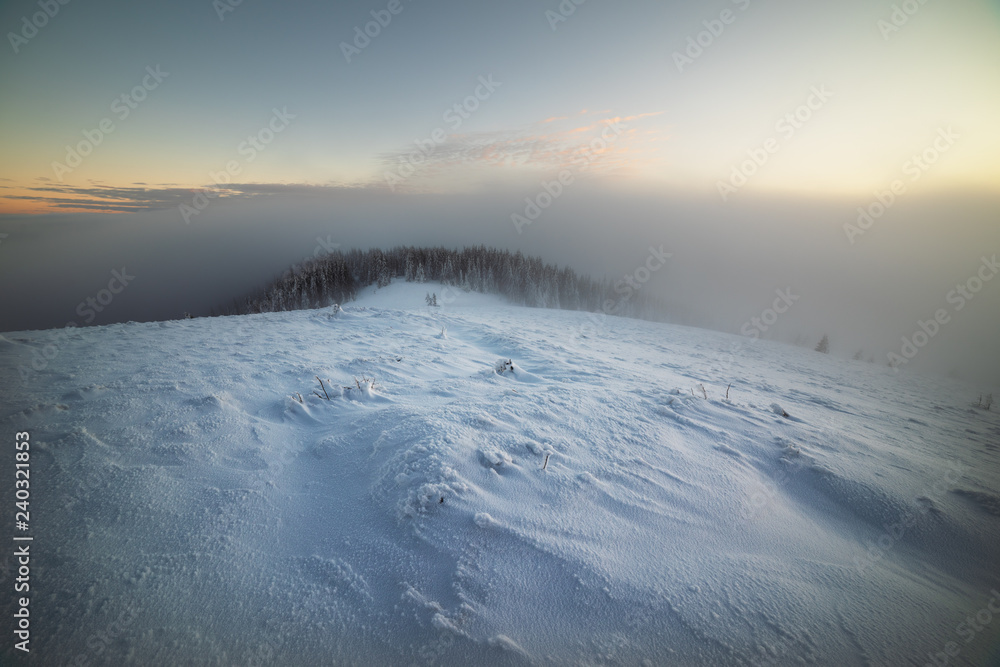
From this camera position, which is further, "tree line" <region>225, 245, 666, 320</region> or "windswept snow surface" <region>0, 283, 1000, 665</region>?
"tree line" <region>225, 245, 666, 320</region>

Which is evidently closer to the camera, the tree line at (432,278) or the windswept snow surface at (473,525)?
the windswept snow surface at (473,525)

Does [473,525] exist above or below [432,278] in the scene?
above

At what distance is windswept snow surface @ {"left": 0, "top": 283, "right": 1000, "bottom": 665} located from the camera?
1868 mm

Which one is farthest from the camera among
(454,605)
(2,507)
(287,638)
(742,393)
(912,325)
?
(912,325)

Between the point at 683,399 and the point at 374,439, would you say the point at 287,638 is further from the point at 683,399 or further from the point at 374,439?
the point at 683,399

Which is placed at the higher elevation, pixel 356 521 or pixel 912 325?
pixel 356 521

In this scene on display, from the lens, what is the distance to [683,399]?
494 centimetres

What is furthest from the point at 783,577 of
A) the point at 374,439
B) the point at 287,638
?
the point at 374,439

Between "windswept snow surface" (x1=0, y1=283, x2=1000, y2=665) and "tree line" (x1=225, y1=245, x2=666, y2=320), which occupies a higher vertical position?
"windswept snow surface" (x1=0, y1=283, x2=1000, y2=665)

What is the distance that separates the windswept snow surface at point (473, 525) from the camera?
6.13 ft

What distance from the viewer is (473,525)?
2455mm

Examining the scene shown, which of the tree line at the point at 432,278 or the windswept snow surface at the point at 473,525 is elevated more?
the windswept snow surface at the point at 473,525

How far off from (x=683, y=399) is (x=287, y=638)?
16.6ft

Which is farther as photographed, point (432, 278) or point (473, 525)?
point (432, 278)
